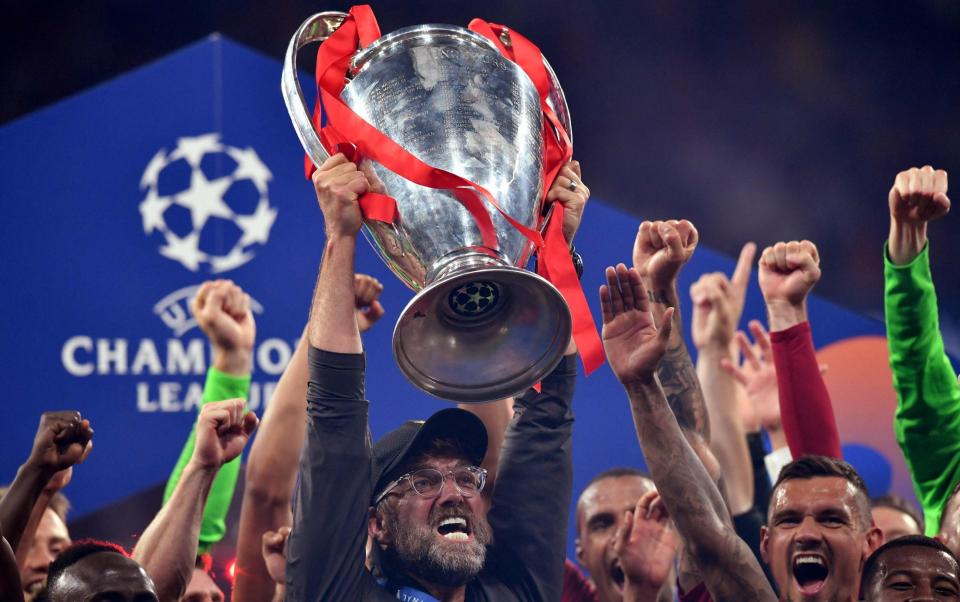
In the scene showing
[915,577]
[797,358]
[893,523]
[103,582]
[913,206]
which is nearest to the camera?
[103,582]

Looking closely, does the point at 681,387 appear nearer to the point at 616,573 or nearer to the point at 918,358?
the point at 918,358

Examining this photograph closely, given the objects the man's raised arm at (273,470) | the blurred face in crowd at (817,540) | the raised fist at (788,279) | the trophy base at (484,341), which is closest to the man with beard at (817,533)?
the blurred face in crowd at (817,540)

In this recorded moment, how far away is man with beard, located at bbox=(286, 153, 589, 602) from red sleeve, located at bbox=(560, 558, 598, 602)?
0.47 meters

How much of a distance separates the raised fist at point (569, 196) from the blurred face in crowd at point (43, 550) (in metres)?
1.37

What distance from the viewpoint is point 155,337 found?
12.8 ft

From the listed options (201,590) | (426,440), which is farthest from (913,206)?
(201,590)

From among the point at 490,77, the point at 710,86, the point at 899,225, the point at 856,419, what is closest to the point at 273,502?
the point at 490,77

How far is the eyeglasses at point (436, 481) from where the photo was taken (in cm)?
250

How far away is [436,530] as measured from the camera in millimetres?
2457

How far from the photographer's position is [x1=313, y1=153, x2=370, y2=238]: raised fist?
2021 mm

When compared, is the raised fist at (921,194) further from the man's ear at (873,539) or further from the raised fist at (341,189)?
the raised fist at (341,189)

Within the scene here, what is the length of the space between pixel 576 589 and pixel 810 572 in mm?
773

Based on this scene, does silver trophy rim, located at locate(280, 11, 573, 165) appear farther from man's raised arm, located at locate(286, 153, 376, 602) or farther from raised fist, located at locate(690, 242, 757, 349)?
raised fist, located at locate(690, 242, 757, 349)

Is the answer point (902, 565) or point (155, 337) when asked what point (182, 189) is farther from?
point (902, 565)
